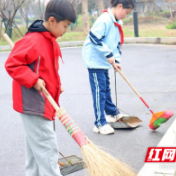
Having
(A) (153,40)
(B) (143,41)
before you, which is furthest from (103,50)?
(B) (143,41)

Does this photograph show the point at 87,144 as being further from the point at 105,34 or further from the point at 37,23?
the point at 105,34

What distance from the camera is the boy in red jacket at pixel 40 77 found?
2756 mm

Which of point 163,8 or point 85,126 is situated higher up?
point 85,126

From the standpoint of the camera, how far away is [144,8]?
1138 inches

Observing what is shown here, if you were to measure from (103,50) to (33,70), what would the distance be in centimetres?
166

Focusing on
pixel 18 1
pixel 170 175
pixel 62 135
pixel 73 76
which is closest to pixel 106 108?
pixel 62 135

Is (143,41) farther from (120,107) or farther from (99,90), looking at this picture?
(99,90)

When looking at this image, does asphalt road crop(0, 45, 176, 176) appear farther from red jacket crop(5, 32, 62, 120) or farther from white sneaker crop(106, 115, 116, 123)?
red jacket crop(5, 32, 62, 120)

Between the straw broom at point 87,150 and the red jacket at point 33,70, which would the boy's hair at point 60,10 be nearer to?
the red jacket at point 33,70

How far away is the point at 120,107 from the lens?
578 cm

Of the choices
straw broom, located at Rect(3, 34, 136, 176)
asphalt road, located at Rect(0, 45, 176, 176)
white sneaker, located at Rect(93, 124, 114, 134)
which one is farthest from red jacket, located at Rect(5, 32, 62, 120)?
white sneaker, located at Rect(93, 124, 114, 134)

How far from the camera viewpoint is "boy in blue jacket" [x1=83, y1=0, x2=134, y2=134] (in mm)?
4363

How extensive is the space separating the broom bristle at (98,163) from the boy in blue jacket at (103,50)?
169 cm

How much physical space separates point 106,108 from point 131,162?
134 cm
